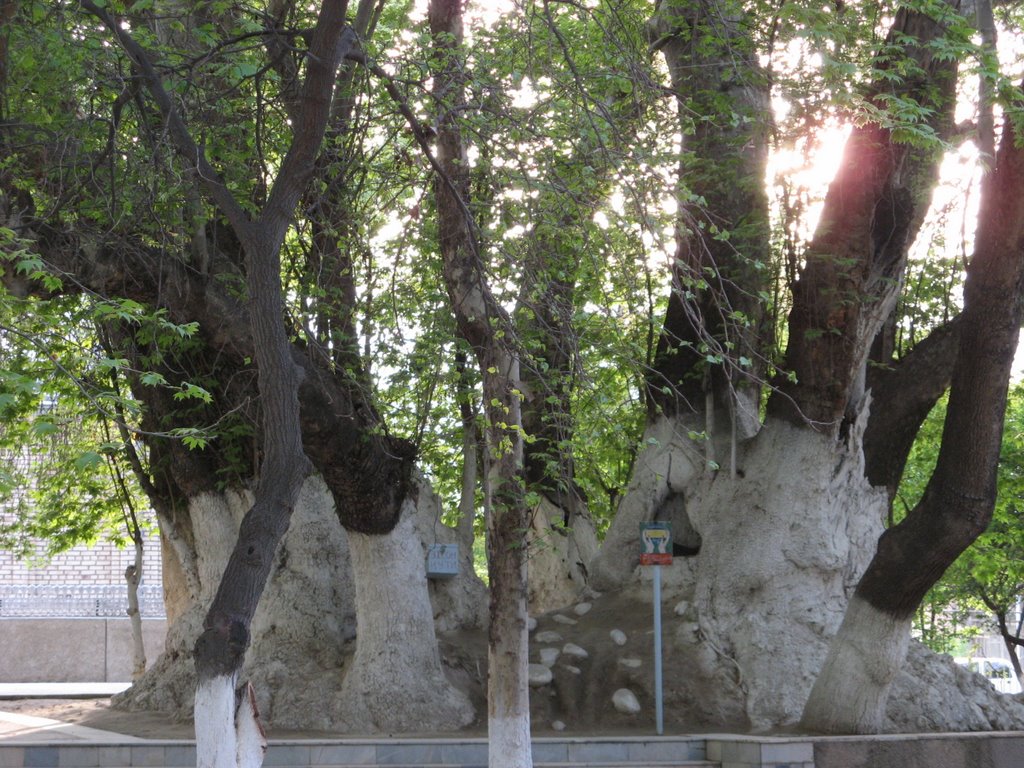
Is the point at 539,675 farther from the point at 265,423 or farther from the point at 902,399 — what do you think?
the point at 265,423

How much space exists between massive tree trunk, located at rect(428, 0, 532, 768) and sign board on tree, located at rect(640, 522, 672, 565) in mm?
2550

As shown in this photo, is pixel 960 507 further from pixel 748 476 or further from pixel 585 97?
pixel 585 97

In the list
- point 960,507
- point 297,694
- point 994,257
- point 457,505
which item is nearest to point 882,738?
point 960,507

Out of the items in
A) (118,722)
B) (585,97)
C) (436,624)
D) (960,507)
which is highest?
(585,97)

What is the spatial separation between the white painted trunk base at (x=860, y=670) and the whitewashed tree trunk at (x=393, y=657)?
3.19 metres

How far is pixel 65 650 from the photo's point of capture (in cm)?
2164

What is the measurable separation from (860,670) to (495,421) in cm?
376

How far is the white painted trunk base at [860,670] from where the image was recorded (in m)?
10.3

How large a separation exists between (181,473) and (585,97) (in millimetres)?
5986

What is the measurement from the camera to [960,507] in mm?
9836

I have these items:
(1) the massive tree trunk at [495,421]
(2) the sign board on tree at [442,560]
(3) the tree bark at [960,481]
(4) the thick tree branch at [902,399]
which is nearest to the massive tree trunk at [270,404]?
(2) the sign board on tree at [442,560]

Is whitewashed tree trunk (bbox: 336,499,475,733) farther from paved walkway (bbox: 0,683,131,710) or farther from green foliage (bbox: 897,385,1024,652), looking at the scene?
green foliage (bbox: 897,385,1024,652)

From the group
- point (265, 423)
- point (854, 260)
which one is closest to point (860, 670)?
point (854, 260)

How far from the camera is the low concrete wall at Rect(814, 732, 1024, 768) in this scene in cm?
984
